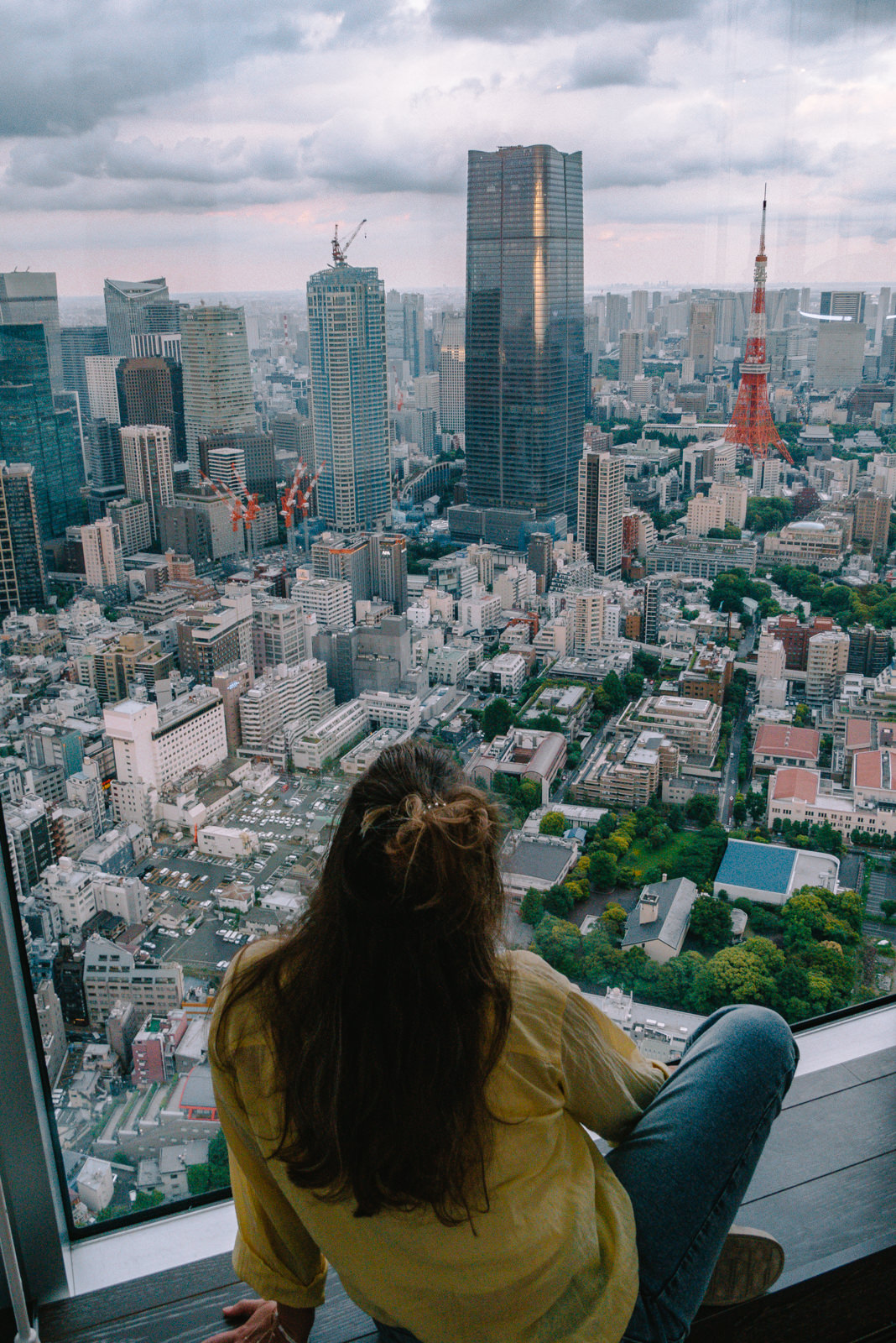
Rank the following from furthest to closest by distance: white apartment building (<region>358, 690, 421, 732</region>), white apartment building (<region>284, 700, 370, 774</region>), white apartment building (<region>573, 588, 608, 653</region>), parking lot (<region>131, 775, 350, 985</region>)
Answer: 1. white apartment building (<region>573, 588, 608, 653</region>)
2. white apartment building (<region>358, 690, 421, 732</region>)
3. white apartment building (<region>284, 700, 370, 774</region>)
4. parking lot (<region>131, 775, 350, 985</region>)

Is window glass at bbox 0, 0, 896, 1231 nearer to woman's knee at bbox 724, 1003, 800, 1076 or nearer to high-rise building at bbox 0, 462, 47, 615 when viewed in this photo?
high-rise building at bbox 0, 462, 47, 615

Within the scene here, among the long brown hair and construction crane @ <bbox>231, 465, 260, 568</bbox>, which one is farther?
construction crane @ <bbox>231, 465, 260, 568</bbox>

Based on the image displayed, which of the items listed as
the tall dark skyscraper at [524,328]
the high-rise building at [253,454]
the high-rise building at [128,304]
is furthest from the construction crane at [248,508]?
the tall dark skyscraper at [524,328]

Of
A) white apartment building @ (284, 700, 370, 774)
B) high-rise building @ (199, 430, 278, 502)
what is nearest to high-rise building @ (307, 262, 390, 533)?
high-rise building @ (199, 430, 278, 502)

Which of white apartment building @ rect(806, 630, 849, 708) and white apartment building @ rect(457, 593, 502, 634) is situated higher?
white apartment building @ rect(457, 593, 502, 634)

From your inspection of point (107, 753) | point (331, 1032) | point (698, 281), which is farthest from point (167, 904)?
point (698, 281)

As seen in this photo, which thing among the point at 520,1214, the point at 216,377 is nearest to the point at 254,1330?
the point at 520,1214

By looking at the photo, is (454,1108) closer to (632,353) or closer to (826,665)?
(826,665)
